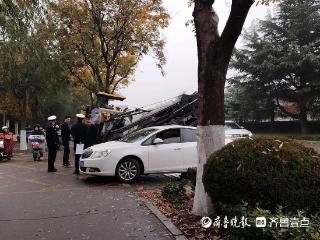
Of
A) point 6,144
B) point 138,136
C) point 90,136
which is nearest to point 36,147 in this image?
point 6,144

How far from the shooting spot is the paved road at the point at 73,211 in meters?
7.16

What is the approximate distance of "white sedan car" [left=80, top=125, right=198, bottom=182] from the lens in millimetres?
12492

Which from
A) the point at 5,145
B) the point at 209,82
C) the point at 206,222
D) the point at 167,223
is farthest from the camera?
the point at 5,145

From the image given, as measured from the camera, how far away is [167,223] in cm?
756

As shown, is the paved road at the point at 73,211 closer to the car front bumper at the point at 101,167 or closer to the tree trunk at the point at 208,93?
the car front bumper at the point at 101,167

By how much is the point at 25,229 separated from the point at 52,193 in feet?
11.8

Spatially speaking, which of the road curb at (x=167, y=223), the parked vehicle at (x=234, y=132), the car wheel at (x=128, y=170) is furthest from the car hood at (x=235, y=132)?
the road curb at (x=167, y=223)

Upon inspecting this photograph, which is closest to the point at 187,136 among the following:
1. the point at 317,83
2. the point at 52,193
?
the point at 52,193

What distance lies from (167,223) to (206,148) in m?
1.41

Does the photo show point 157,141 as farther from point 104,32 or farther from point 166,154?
point 104,32

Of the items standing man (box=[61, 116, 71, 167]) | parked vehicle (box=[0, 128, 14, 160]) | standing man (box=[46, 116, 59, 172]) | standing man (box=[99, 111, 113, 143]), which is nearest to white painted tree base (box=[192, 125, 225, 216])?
standing man (box=[46, 116, 59, 172])

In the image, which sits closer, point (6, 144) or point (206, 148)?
point (206, 148)

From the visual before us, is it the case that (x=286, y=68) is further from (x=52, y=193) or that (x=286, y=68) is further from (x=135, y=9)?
(x=52, y=193)

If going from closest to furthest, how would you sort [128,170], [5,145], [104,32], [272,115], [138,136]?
[128,170] → [138,136] → [5,145] → [104,32] → [272,115]
